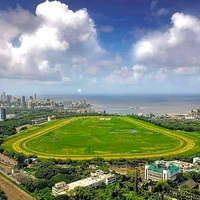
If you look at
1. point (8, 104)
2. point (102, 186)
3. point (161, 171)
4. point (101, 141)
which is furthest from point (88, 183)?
point (8, 104)

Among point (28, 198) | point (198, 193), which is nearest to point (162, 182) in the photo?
point (198, 193)

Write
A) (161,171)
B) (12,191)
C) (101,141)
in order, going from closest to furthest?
(12,191) → (161,171) → (101,141)

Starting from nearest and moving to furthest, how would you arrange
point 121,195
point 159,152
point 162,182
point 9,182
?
point 121,195 → point 162,182 → point 9,182 → point 159,152

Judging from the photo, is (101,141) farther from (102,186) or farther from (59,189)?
(59,189)

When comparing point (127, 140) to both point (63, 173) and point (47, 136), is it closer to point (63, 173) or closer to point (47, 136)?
point (47, 136)

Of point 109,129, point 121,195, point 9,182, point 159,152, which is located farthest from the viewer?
point 109,129

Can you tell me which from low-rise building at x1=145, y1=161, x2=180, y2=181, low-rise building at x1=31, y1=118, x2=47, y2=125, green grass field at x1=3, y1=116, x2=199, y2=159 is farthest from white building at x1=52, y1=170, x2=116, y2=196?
low-rise building at x1=31, y1=118, x2=47, y2=125

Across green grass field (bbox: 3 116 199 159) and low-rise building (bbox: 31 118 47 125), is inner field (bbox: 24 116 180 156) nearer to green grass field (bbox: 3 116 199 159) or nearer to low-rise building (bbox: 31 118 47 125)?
green grass field (bbox: 3 116 199 159)
